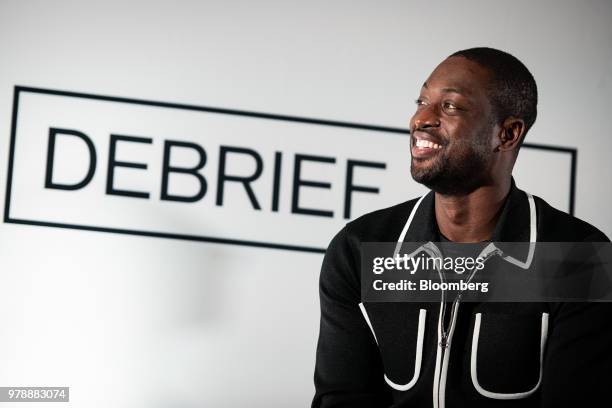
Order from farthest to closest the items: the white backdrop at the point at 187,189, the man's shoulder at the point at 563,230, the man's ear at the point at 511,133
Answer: the white backdrop at the point at 187,189 → the man's ear at the point at 511,133 → the man's shoulder at the point at 563,230

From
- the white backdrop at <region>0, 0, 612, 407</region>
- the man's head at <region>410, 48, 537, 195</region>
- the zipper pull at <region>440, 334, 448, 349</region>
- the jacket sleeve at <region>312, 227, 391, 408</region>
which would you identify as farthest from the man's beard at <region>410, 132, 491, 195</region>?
the white backdrop at <region>0, 0, 612, 407</region>

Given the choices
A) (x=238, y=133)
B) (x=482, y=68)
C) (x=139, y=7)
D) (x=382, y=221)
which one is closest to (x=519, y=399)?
(x=382, y=221)

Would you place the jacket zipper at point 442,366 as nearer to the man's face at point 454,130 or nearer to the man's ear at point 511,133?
the man's face at point 454,130

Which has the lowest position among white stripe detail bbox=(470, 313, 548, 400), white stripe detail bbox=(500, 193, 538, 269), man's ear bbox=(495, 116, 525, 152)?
white stripe detail bbox=(470, 313, 548, 400)

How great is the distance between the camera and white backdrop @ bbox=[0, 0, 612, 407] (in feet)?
7.55

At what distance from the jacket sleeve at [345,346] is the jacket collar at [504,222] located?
14cm

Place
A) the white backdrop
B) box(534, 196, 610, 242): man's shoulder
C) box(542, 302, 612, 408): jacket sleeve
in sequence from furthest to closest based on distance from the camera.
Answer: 1. the white backdrop
2. box(534, 196, 610, 242): man's shoulder
3. box(542, 302, 612, 408): jacket sleeve

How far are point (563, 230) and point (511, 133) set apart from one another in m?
0.25

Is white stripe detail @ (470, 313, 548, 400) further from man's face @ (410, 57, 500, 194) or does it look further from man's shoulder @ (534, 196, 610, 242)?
man's face @ (410, 57, 500, 194)

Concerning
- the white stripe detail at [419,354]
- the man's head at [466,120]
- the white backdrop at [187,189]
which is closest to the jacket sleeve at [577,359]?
the white stripe detail at [419,354]

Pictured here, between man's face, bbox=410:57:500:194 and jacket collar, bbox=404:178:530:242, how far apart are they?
0.22 feet

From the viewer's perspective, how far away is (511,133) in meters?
1.67

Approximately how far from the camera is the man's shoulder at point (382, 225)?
1.64 metres

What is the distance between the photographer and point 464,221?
1.63m
